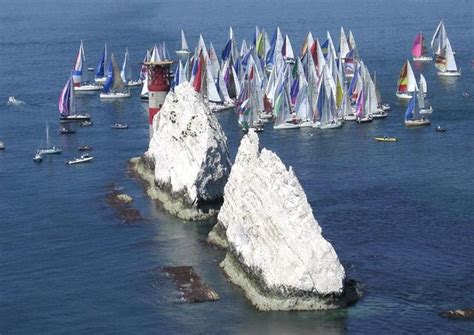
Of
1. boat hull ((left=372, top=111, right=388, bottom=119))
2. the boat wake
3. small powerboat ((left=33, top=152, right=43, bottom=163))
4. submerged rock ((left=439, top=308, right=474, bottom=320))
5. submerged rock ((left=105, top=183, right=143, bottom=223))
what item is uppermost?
the boat wake

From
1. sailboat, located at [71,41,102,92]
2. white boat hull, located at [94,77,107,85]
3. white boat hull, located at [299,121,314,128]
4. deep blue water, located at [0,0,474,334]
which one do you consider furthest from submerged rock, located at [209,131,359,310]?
white boat hull, located at [94,77,107,85]

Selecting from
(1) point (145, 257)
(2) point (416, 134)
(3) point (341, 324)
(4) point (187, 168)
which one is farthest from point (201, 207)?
(2) point (416, 134)

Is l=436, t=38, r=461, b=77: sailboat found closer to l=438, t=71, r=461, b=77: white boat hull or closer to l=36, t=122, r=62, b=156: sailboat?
l=438, t=71, r=461, b=77: white boat hull

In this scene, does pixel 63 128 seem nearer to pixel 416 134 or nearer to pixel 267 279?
pixel 416 134

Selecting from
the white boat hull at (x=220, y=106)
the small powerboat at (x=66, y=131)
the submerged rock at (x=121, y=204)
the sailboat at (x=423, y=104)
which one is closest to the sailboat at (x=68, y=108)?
the small powerboat at (x=66, y=131)

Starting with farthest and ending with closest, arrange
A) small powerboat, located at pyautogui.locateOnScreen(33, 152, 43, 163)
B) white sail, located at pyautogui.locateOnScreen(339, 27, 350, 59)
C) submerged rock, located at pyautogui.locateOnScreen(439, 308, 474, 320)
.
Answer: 1. white sail, located at pyautogui.locateOnScreen(339, 27, 350, 59)
2. small powerboat, located at pyautogui.locateOnScreen(33, 152, 43, 163)
3. submerged rock, located at pyautogui.locateOnScreen(439, 308, 474, 320)

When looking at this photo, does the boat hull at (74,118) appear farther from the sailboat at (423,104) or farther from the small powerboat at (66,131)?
the sailboat at (423,104)

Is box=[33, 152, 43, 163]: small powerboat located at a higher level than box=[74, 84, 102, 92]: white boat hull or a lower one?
lower

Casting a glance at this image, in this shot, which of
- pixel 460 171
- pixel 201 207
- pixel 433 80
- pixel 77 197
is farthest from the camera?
pixel 433 80
